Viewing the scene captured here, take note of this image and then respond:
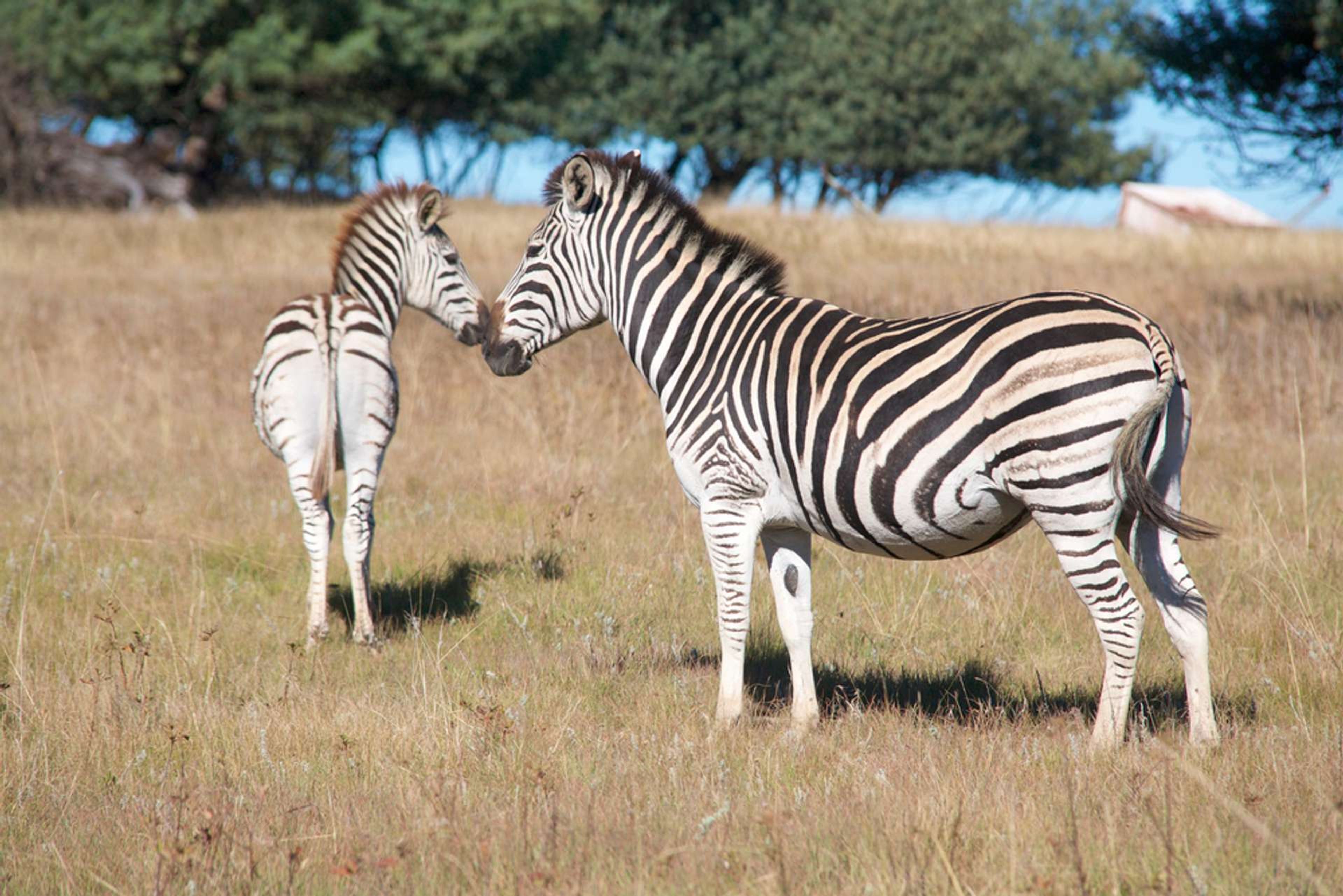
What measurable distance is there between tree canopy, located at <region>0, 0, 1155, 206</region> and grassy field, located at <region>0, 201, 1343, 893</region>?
2241cm

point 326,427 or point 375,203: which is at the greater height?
point 375,203

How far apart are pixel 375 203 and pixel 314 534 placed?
2.31 metres

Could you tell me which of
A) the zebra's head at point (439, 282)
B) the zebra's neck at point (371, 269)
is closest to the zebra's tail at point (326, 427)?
the zebra's neck at point (371, 269)

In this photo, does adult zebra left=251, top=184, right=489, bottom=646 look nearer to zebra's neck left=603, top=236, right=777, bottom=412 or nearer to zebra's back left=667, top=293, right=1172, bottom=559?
zebra's neck left=603, top=236, right=777, bottom=412

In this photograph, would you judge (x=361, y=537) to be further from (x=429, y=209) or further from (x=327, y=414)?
(x=429, y=209)

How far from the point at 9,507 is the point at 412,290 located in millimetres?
4046

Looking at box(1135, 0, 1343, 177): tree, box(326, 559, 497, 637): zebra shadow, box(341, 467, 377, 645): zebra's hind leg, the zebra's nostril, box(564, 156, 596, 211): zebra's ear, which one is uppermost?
box(1135, 0, 1343, 177): tree

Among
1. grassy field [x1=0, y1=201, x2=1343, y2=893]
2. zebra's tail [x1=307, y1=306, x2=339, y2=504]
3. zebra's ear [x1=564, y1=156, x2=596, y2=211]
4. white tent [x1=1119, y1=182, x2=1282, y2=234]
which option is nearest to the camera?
grassy field [x1=0, y1=201, x2=1343, y2=893]

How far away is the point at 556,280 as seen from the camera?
529cm

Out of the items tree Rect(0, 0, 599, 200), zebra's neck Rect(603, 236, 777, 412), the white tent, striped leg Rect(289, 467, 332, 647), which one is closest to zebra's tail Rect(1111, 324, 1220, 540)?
zebra's neck Rect(603, 236, 777, 412)

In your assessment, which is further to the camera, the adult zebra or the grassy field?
the adult zebra

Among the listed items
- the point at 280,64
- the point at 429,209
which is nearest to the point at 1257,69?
the point at 429,209

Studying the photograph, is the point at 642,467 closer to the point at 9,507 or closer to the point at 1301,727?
the point at 9,507

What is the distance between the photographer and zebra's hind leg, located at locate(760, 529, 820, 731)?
485cm
